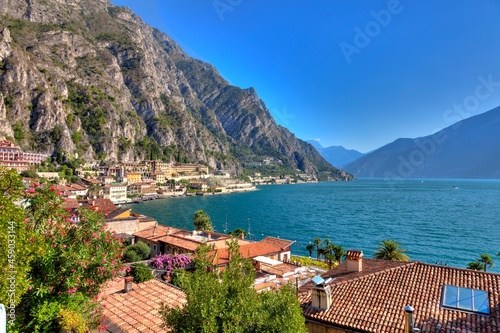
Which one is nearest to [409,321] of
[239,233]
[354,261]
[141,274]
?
[354,261]

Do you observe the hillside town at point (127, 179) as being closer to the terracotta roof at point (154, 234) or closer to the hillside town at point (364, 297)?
the terracotta roof at point (154, 234)

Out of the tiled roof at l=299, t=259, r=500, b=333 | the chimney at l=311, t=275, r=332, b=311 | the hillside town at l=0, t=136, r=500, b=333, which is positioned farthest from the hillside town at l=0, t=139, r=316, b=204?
the tiled roof at l=299, t=259, r=500, b=333

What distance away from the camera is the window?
8734mm

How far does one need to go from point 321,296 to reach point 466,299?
4.48m

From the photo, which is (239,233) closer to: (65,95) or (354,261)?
(354,261)

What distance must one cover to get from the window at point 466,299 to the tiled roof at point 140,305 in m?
9.56

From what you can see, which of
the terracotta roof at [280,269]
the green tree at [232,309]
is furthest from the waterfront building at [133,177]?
the green tree at [232,309]

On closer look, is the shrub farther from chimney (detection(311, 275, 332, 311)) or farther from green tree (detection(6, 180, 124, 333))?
chimney (detection(311, 275, 332, 311))

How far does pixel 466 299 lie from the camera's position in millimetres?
9242

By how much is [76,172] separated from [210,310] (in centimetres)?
13159

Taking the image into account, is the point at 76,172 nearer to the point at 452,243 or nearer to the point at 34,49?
the point at 34,49

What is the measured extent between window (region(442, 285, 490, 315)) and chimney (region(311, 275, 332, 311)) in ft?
11.4

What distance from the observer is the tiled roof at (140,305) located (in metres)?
11.1

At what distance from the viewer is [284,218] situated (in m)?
76.0
